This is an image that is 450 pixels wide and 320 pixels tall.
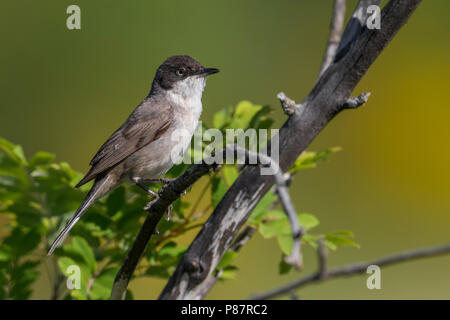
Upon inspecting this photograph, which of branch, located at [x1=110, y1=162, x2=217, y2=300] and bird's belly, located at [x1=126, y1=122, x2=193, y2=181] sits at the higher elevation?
bird's belly, located at [x1=126, y1=122, x2=193, y2=181]

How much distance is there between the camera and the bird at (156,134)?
330cm

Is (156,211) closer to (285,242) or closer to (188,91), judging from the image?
(285,242)

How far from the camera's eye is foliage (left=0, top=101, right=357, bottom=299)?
2820mm

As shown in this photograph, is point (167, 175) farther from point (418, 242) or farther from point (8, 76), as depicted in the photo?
point (8, 76)

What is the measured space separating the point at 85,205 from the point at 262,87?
3081mm

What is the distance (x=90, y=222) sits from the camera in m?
2.96

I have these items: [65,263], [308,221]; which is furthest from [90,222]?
[308,221]

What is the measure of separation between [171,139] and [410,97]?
3.22m

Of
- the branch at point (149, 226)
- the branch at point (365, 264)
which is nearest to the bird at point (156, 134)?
the branch at point (149, 226)

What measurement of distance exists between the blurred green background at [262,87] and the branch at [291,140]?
8.71 ft

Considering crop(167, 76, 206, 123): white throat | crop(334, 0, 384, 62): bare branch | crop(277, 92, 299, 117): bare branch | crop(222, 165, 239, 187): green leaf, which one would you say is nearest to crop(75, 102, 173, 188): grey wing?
crop(167, 76, 206, 123): white throat

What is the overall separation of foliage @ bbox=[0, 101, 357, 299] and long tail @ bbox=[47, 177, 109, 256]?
0.05 meters

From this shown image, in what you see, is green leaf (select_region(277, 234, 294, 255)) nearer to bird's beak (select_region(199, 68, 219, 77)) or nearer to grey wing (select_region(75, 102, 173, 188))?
grey wing (select_region(75, 102, 173, 188))
